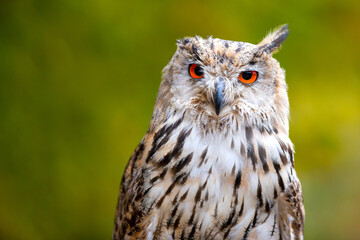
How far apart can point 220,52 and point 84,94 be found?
154 centimetres

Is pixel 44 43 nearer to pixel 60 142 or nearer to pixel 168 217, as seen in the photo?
pixel 60 142

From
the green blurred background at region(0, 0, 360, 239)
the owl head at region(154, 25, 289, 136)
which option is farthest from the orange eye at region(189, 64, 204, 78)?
the green blurred background at region(0, 0, 360, 239)

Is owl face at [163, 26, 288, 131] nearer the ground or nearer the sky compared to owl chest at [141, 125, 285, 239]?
nearer the sky

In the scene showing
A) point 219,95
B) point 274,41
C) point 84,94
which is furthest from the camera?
point 84,94

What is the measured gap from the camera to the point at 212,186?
153 cm

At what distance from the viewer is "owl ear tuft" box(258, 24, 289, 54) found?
158 cm

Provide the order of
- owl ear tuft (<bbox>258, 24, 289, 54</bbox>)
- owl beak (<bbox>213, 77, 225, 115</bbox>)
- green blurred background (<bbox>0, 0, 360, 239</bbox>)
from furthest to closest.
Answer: green blurred background (<bbox>0, 0, 360, 239</bbox>) → owl ear tuft (<bbox>258, 24, 289, 54</bbox>) → owl beak (<bbox>213, 77, 225, 115</bbox>)

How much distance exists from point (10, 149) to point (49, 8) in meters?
0.85

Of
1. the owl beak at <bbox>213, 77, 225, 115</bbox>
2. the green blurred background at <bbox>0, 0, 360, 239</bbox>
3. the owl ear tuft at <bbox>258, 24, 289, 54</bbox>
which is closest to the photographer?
the owl beak at <bbox>213, 77, 225, 115</bbox>

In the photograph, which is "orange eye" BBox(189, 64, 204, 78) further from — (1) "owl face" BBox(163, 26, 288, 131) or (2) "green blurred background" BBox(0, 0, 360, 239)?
(2) "green blurred background" BBox(0, 0, 360, 239)

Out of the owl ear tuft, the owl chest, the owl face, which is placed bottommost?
the owl chest

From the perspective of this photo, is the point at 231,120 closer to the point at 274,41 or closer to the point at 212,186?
the point at 212,186

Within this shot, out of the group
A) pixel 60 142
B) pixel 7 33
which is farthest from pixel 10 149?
pixel 7 33

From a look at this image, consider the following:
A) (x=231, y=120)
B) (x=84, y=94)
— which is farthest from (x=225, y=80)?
(x=84, y=94)
